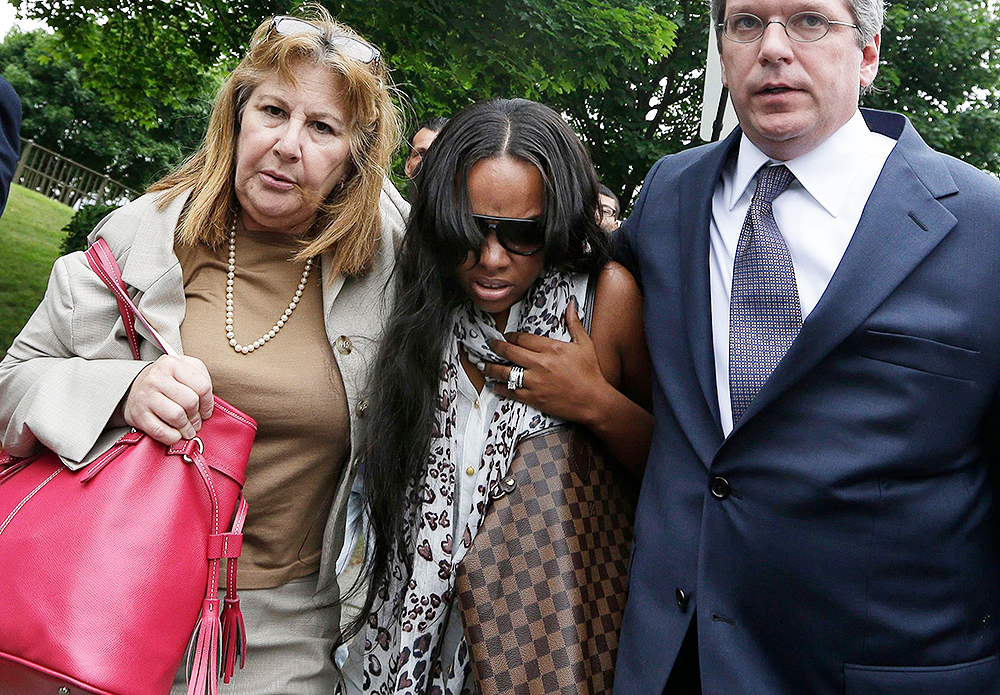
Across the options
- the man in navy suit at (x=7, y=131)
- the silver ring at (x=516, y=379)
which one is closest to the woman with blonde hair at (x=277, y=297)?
the silver ring at (x=516, y=379)

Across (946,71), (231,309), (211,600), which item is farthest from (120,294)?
(946,71)

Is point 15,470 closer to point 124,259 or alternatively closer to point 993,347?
point 124,259

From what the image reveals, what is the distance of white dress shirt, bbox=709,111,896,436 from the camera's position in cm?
204

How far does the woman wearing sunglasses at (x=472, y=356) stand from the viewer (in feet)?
7.58

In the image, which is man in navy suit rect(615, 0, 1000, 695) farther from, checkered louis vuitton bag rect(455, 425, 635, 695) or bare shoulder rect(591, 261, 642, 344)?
bare shoulder rect(591, 261, 642, 344)

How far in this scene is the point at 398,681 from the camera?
2326 mm

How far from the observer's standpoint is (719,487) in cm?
203

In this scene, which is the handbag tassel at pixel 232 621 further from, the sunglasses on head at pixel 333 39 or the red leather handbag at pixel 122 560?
the sunglasses on head at pixel 333 39

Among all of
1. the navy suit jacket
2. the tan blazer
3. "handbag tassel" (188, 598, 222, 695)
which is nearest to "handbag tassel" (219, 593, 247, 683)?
"handbag tassel" (188, 598, 222, 695)

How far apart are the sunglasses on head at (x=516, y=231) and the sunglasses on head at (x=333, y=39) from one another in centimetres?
61

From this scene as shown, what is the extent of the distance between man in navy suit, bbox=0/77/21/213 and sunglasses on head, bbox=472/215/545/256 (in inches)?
66.6

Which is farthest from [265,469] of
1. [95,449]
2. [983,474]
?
[983,474]

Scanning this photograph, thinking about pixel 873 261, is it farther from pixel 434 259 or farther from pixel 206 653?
pixel 206 653

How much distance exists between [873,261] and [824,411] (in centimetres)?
33
